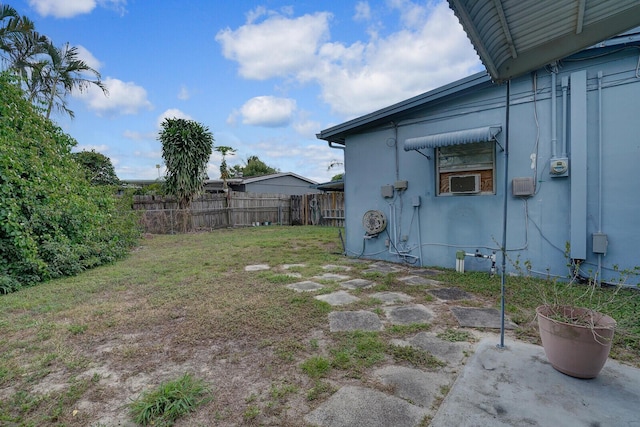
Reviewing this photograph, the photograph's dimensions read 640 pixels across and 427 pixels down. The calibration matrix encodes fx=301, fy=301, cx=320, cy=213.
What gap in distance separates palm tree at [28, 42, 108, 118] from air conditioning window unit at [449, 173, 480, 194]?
1346 centimetres

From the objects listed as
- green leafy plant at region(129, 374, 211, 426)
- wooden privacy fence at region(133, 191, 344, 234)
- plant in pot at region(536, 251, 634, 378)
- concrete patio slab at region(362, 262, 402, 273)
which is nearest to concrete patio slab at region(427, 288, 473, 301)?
concrete patio slab at region(362, 262, 402, 273)

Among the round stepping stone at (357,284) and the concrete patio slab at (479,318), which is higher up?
the round stepping stone at (357,284)

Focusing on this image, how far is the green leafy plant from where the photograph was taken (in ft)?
5.16

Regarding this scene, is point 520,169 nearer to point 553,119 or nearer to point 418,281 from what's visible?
point 553,119

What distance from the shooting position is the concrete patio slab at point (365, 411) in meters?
1.50

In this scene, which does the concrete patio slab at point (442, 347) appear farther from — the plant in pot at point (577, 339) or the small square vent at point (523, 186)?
the small square vent at point (523, 186)

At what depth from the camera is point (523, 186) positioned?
4090 mm

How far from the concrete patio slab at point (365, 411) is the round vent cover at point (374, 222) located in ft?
13.1

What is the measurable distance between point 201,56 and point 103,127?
5.54 m

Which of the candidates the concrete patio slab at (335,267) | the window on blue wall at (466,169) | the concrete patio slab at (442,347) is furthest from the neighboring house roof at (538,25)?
the concrete patio slab at (335,267)

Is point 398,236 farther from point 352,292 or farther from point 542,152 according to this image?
point 542,152

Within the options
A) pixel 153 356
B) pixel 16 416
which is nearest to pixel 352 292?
pixel 153 356

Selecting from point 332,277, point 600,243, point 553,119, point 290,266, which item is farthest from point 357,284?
point 553,119

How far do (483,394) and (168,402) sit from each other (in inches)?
68.6
